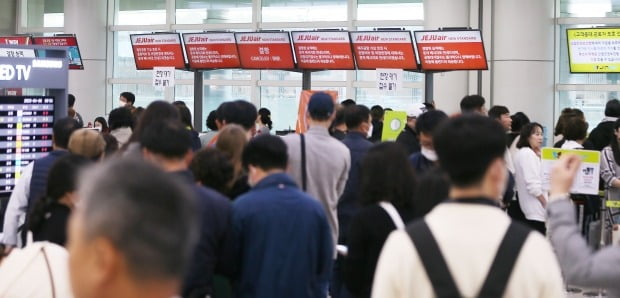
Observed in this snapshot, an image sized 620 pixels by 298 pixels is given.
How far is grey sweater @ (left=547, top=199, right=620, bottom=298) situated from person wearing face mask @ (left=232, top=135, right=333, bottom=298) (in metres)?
1.59

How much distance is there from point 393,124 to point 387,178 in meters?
5.04

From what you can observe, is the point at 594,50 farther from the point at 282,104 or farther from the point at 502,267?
the point at 502,267

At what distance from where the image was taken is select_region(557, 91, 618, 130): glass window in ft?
52.5

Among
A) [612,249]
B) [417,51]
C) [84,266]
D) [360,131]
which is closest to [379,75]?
[417,51]

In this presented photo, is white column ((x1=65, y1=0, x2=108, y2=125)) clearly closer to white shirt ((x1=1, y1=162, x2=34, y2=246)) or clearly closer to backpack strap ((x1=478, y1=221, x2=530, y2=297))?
white shirt ((x1=1, y1=162, x2=34, y2=246))

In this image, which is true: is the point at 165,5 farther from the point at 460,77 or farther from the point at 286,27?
the point at 460,77

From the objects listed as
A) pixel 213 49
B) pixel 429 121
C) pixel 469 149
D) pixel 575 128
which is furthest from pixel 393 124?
pixel 469 149

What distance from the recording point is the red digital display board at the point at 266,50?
1263 cm

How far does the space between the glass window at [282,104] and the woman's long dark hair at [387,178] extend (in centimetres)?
1433

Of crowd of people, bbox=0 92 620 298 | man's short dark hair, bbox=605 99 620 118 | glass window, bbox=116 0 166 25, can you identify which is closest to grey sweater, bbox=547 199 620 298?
crowd of people, bbox=0 92 620 298

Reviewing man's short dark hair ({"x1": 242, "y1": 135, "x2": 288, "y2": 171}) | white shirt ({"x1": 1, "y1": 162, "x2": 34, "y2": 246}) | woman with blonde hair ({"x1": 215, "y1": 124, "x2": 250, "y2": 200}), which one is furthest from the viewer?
white shirt ({"x1": 1, "y1": 162, "x2": 34, "y2": 246})

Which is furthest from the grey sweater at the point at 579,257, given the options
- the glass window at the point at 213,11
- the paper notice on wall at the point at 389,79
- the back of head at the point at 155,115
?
the glass window at the point at 213,11

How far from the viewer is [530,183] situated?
7.89m

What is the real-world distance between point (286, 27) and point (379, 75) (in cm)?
680
